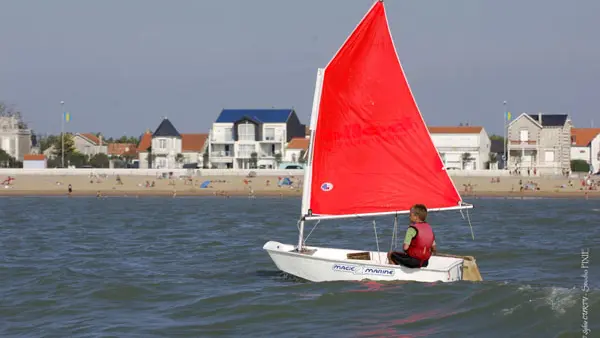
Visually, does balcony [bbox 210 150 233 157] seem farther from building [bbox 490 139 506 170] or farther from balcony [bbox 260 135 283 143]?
building [bbox 490 139 506 170]

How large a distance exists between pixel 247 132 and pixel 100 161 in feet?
57.3

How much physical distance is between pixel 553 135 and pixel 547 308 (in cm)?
8719

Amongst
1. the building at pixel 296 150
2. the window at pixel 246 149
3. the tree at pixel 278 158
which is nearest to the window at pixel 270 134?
the window at pixel 246 149

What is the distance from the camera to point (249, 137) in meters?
107

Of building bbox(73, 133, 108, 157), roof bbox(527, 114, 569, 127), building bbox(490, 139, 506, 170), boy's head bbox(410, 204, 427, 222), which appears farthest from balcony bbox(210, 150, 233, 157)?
boy's head bbox(410, 204, 427, 222)

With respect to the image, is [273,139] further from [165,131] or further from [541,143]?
[541,143]

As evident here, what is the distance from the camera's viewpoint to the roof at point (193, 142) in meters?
115

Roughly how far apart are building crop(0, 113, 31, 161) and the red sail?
96.2 metres

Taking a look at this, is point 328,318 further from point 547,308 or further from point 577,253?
point 577,253

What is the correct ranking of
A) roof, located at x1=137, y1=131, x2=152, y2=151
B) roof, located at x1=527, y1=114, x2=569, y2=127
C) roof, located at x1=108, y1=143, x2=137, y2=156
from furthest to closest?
roof, located at x1=108, y1=143, x2=137, y2=156 < roof, located at x1=137, y1=131, x2=152, y2=151 < roof, located at x1=527, y1=114, x2=569, y2=127

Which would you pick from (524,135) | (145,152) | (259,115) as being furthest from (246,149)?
(524,135)

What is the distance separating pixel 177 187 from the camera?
84812 mm

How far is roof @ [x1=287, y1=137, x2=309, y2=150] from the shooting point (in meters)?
104

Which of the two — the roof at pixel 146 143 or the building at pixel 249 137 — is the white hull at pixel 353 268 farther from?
the roof at pixel 146 143
